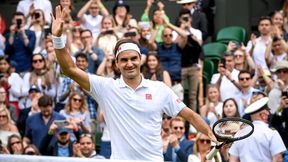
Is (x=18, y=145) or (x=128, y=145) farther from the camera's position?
(x=18, y=145)

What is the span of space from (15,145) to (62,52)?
237 inches

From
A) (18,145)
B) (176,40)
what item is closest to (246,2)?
(176,40)

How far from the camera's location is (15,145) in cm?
1423

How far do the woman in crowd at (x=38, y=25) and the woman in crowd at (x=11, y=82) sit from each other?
2.41 ft

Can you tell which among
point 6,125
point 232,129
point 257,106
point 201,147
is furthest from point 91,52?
point 232,129

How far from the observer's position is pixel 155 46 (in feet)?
54.1

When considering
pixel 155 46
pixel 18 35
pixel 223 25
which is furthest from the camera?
pixel 223 25

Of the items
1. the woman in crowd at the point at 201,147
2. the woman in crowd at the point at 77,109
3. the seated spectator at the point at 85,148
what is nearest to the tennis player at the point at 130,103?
the woman in crowd at the point at 201,147

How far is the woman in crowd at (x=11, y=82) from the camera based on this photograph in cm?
1661

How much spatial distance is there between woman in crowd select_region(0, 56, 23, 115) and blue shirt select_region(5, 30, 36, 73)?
1.32 ft

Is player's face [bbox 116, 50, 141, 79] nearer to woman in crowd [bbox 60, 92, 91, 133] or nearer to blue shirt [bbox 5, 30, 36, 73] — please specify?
woman in crowd [bbox 60, 92, 91, 133]

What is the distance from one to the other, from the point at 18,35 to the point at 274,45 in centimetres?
436

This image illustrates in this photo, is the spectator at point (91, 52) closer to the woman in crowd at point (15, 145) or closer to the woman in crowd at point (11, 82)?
the woman in crowd at point (11, 82)

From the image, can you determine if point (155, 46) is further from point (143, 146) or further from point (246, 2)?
point (143, 146)
